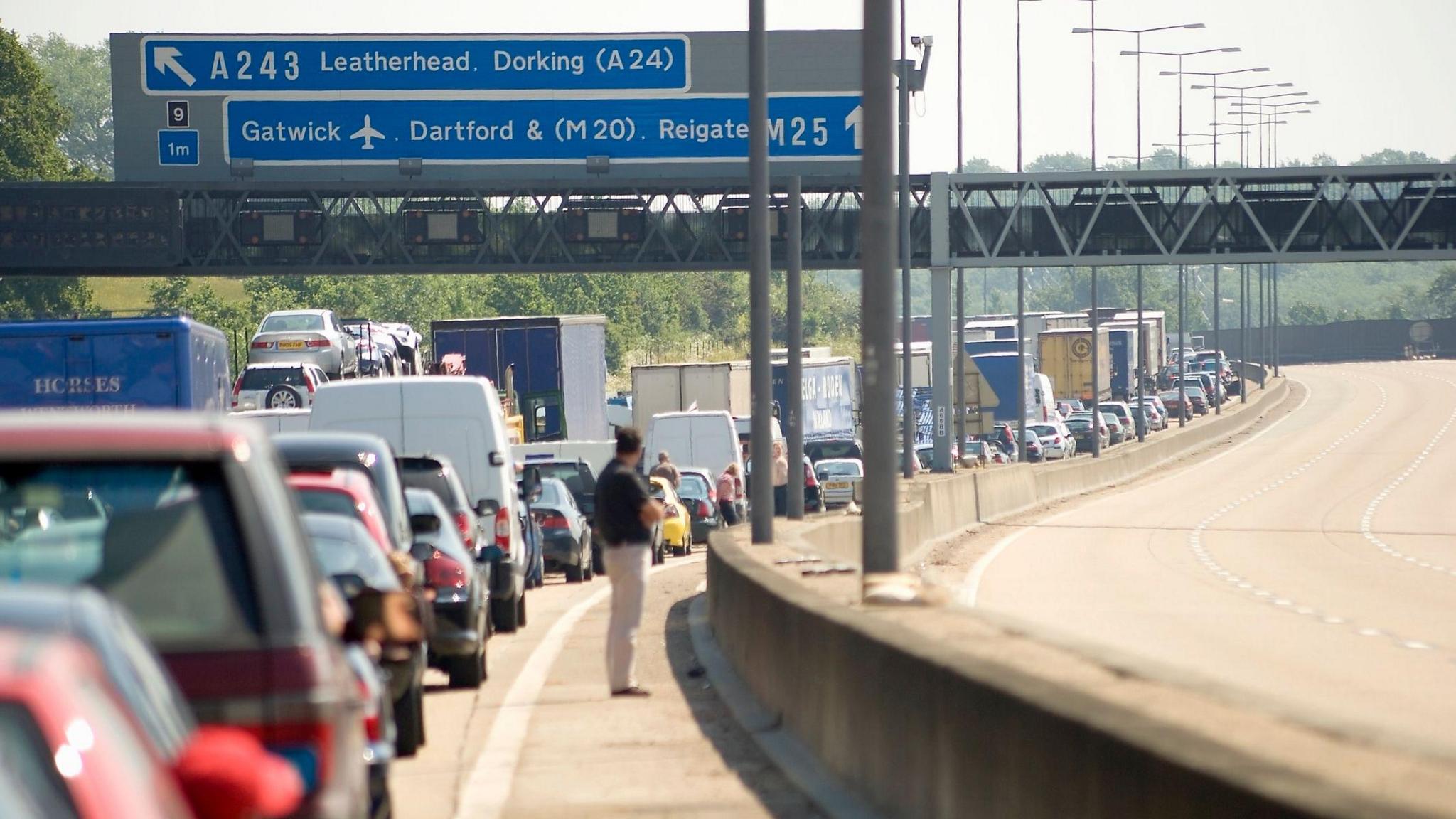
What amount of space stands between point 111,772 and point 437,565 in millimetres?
10877

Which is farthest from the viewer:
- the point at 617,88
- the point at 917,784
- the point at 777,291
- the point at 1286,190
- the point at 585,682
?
the point at 777,291

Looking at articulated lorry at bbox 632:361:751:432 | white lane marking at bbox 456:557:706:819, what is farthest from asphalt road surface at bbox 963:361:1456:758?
articulated lorry at bbox 632:361:751:432

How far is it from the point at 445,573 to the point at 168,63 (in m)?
31.8

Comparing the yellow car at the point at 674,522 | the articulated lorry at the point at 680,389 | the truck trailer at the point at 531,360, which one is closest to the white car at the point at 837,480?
the articulated lorry at the point at 680,389

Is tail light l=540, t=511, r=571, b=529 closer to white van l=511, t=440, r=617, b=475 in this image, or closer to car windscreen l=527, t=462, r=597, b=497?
car windscreen l=527, t=462, r=597, b=497

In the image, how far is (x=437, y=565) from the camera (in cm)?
1392

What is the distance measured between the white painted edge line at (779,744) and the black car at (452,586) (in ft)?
5.18

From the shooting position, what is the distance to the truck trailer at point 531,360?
154 feet

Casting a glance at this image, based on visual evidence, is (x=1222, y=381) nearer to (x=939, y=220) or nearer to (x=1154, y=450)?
(x=1154, y=450)

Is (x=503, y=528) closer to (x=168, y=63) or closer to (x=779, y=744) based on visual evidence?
(x=779, y=744)

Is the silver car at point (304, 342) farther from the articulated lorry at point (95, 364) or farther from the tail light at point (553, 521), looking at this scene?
the articulated lorry at point (95, 364)

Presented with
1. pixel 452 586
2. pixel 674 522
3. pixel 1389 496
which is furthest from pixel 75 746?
pixel 1389 496

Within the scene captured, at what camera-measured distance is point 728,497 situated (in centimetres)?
4100

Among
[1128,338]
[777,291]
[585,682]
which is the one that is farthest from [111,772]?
[777,291]
